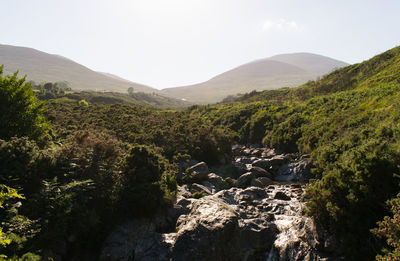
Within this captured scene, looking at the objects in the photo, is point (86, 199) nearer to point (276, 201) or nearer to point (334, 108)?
point (276, 201)

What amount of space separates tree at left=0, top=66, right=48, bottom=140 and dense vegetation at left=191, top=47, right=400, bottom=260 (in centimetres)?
2152

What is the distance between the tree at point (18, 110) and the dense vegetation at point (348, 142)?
21516 millimetres

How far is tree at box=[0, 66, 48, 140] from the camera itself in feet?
59.4

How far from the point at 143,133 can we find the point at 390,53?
220 ft

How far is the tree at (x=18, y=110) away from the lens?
1809 cm

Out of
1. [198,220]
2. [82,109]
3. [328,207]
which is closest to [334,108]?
[328,207]

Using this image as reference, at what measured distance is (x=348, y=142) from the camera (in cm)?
2498

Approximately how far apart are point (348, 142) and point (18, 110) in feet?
102

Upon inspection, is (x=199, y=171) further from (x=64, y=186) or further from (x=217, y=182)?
(x=64, y=186)

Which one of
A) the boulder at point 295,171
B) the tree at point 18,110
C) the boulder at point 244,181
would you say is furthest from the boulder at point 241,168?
the tree at point 18,110

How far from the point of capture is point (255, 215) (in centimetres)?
1933

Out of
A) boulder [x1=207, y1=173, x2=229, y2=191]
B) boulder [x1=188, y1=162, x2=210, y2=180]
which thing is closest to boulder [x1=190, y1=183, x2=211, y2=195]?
boulder [x1=207, y1=173, x2=229, y2=191]

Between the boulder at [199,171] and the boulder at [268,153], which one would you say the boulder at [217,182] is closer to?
the boulder at [199,171]

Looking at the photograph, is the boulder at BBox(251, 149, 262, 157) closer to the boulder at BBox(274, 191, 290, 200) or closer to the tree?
the boulder at BBox(274, 191, 290, 200)
